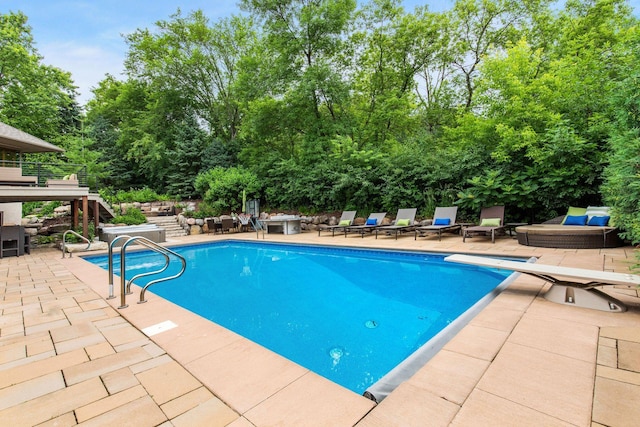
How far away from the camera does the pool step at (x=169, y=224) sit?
12508 millimetres

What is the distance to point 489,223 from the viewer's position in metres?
7.90

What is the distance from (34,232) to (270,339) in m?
12.0

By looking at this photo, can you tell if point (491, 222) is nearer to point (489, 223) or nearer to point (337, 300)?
point (489, 223)

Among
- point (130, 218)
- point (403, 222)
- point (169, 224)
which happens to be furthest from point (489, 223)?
point (130, 218)

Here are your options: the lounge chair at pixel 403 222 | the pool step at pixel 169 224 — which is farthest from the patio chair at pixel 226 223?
the lounge chair at pixel 403 222

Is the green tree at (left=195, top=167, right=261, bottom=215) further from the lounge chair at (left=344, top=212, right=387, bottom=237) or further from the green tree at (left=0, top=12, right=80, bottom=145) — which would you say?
the green tree at (left=0, top=12, right=80, bottom=145)

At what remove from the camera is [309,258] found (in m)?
7.78

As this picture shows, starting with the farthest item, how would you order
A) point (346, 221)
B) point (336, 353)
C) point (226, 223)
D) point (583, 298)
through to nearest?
point (226, 223) < point (346, 221) < point (583, 298) < point (336, 353)

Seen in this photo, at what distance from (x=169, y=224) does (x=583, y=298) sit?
13.8 metres

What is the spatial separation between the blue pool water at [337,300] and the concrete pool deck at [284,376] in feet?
2.14

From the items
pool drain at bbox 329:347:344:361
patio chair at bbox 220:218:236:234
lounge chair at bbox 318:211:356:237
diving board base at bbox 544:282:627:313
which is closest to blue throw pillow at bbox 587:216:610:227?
diving board base at bbox 544:282:627:313

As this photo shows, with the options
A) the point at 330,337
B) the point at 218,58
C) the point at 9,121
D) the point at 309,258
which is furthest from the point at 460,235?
the point at 9,121

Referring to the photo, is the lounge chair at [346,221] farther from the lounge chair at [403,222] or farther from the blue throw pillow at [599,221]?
the blue throw pillow at [599,221]

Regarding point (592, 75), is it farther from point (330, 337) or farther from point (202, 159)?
point (202, 159)
